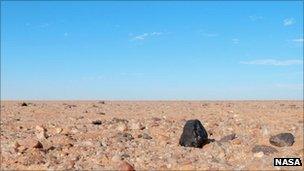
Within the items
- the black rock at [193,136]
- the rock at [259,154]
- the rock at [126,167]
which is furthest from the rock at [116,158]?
the rock at [259,154]

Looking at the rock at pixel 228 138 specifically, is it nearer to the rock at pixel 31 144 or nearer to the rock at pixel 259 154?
the rock at pixel 259 154

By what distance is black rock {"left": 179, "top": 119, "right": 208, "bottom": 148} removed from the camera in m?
11.0

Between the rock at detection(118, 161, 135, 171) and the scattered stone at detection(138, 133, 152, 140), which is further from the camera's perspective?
the scattered stone at detection(138, 133, 152, 140)

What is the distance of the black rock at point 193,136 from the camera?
10992mm

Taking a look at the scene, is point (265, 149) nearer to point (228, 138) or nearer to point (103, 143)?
point (228, 138)

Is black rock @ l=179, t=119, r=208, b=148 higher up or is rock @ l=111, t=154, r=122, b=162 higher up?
black rock @ l=179, t=119, r=208, b=148

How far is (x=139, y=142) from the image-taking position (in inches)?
444

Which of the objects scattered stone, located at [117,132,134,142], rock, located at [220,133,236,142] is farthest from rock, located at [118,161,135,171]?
rock, located at [220,133,236,142]

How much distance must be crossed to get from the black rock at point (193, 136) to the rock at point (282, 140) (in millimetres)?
1537

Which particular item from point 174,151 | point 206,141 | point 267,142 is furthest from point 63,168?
point 267,142

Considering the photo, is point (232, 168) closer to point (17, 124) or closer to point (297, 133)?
point (297, 133)

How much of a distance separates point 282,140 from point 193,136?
6.56 feet

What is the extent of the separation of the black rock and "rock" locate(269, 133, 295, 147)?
1537mm

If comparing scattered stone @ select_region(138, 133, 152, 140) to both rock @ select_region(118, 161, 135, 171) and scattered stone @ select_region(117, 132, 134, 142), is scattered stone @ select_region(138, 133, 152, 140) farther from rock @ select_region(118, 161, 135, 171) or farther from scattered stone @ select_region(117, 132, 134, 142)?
rock @ select_region(118, 161, 135, 171)
